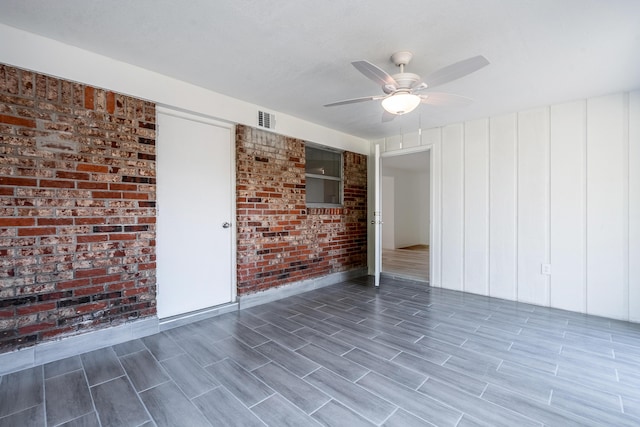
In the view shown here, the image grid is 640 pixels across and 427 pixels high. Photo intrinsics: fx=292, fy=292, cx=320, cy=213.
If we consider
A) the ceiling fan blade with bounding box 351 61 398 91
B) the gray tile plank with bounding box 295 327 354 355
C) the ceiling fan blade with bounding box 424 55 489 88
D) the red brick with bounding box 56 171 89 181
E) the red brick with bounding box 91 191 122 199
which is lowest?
the gray tile plank with bounding box 295 327 354 355

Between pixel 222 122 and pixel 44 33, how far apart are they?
1557 mm

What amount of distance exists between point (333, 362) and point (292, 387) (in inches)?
16.7

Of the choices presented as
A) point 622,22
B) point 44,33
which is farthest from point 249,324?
point 622,22

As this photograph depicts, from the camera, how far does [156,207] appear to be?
2.83 m

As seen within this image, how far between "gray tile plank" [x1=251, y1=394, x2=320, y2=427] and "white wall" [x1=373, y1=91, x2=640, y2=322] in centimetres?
331

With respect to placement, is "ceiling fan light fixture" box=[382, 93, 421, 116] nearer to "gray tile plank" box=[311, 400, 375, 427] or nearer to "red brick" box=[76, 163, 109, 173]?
"gray tile plank" box=[311, 400, 375, 427]

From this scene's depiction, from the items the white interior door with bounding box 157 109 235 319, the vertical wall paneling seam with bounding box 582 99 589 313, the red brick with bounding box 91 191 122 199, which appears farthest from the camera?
the vertical wall paneling seam with bounding box 582 99 589 313

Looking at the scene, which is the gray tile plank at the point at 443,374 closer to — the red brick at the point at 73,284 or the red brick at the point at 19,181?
the red brick at the point at 73,284

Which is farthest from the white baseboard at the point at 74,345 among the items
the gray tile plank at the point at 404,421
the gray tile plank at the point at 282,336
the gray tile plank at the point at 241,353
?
the gray tile plank at the point at 404,421

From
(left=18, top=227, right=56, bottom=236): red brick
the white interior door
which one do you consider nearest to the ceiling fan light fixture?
the white interior door

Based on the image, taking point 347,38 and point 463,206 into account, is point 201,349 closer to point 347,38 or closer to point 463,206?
point 347,38

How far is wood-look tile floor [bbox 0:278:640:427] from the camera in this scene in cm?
167

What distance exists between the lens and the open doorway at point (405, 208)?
Answer: 7512mm

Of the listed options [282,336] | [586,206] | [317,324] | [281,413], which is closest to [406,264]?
[586,206]
